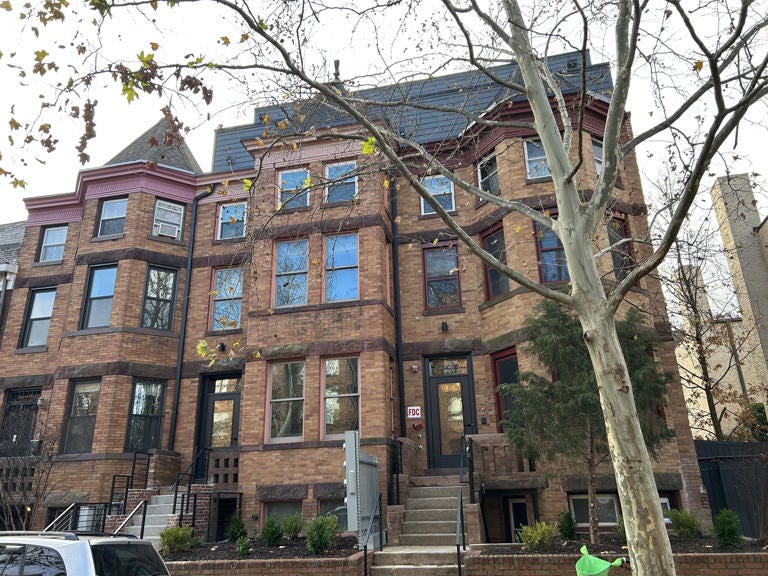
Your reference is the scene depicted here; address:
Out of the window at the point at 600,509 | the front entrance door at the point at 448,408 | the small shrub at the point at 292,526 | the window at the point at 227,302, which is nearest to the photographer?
the small shrub at the point at 292,526

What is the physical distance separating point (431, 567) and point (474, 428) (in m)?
5.20

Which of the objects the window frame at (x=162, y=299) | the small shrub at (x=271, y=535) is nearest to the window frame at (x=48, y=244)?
the window frame at (x=162, y=299)

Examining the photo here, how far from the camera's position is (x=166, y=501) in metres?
13.7

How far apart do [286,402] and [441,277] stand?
514 cm

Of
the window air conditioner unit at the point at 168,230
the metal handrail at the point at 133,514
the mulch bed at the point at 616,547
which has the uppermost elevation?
the window air conditioner unit at the point at 168,230

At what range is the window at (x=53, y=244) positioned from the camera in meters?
18.7

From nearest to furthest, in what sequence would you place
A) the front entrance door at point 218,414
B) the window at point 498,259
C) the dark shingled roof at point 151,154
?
the window at point 498,259 < the front entrance door at point 218,414 < the dark shingled roof at point 151,154

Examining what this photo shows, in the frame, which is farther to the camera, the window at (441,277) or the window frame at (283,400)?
the window at (441,277)

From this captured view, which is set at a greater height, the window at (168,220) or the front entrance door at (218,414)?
the window at (168,220)

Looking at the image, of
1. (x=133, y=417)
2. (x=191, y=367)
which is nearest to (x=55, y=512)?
(x=133, y=417)

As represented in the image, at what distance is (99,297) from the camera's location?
16.7 metres

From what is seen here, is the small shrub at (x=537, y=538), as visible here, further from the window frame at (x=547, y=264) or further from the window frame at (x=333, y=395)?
the window frame at (x=547, y=264)

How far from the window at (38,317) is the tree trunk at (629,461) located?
16484 millimetres

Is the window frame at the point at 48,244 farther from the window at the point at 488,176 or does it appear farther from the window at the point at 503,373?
the window at the point at 503,373
